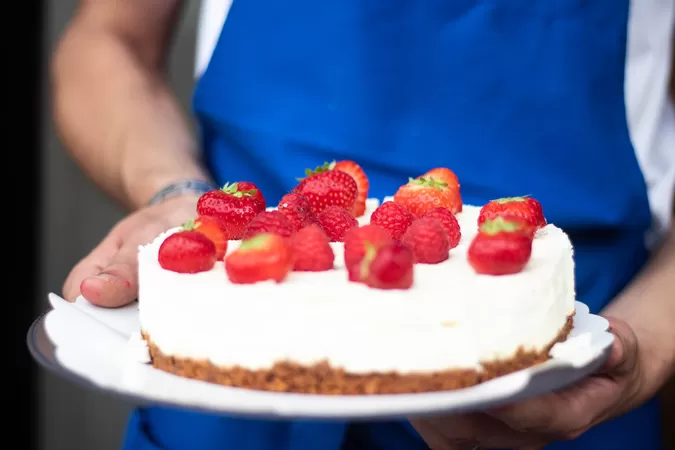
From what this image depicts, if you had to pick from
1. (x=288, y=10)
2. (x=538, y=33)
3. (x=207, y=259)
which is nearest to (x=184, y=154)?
(x=288, y=10)

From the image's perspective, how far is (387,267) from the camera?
97cm

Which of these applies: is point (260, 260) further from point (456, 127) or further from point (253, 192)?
point (456, 127)

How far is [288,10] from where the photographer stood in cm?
148

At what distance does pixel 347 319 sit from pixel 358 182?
1.26ft

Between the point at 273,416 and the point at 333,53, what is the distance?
767 millimetres

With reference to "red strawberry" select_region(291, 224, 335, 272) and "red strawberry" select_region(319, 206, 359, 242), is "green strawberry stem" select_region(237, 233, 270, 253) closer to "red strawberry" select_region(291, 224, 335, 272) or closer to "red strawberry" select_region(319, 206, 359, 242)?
"red strawberry" select_region(291, 224, 335, 272)

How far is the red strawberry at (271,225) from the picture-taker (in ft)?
3.51

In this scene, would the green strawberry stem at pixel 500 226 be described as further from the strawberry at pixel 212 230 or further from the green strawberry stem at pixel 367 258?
the strawberry at pixel 212 230

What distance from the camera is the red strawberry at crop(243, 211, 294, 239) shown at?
1068 millimetres

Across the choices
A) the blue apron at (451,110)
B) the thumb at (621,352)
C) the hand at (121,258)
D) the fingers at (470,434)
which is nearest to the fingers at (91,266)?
the hand at (121,258)

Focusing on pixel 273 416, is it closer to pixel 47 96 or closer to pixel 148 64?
pixel 148 64

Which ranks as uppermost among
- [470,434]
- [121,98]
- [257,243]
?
[257,243]

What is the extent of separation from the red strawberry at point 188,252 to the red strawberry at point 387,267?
0.64 feet

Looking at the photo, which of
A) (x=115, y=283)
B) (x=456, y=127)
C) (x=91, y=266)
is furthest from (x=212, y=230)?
(x=456, y=127)
